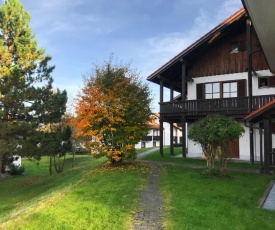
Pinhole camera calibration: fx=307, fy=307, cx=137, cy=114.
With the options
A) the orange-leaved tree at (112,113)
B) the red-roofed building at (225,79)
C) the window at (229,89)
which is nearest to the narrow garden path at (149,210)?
the orange-leaved tree at (112,113)

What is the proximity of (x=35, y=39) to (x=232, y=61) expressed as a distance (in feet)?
47.5

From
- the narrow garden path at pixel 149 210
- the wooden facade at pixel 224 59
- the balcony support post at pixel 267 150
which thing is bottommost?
the narrow garden path at pixel 149 210

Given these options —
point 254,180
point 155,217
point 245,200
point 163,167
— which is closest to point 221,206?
point 245,200

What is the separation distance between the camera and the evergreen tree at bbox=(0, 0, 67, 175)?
1978cm

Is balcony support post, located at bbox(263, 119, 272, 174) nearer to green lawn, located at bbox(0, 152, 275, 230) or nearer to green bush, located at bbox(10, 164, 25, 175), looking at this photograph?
green lawn, located at bbox(0, 152, 275, 230)

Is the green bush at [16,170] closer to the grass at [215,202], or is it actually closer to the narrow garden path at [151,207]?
the grass at [215,202]

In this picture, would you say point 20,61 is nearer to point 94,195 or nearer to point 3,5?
point 3,5

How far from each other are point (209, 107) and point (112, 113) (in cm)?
793

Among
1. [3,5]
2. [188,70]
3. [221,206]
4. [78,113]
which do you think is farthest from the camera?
[188,70]

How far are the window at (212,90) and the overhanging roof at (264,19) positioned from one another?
1751 cm

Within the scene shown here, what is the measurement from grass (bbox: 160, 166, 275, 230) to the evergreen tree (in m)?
9.98

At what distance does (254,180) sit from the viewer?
1363cm

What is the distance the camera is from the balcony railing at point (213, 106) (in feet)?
66.2

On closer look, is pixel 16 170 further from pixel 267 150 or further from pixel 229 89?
pixel 267 150
